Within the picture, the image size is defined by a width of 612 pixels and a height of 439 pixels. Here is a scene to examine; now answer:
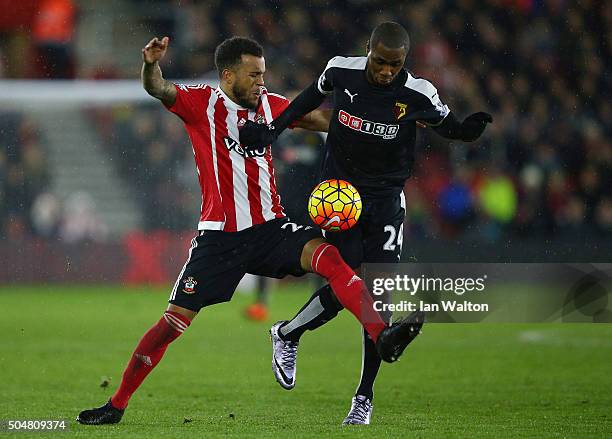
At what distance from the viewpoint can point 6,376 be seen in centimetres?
847

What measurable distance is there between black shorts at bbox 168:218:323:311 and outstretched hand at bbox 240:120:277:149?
485 mm

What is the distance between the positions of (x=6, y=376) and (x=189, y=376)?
4.42 ft

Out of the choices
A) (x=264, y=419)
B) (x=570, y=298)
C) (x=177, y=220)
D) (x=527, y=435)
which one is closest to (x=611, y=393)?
(x=527, y=435)

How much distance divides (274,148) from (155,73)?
21.0 feet

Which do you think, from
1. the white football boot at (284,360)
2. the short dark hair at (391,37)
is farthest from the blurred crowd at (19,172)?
the short dark hair at (391,37)

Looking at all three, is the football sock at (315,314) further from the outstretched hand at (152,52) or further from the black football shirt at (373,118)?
the outstretched hand at (152,52)

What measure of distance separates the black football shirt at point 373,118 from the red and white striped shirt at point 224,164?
1.55 feet

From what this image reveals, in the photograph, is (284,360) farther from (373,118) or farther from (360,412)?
(373,118)

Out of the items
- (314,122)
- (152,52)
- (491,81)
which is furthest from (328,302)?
(491,81)

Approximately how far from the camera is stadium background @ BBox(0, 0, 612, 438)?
45.8 ft

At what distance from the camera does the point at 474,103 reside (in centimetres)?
1561

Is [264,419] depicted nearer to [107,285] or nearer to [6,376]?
[6,376]

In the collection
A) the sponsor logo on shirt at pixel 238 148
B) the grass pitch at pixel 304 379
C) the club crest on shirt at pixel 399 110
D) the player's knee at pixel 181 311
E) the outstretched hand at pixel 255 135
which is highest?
the club crest on shirt at pixel 399 110

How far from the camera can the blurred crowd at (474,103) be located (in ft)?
50.6
